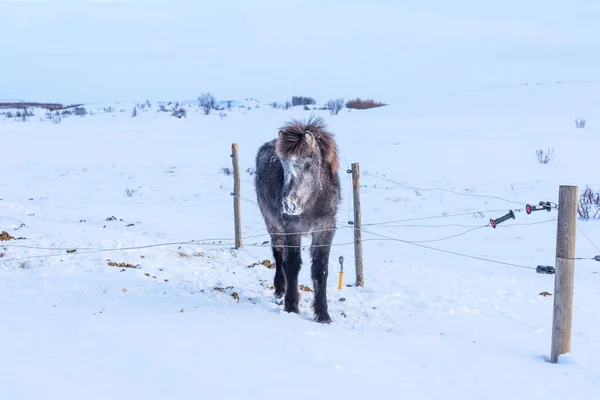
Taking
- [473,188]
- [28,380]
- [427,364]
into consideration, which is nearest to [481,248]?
[473,188]

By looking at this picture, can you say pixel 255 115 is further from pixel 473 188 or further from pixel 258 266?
pixel 258 266

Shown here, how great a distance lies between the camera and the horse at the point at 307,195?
554 cm

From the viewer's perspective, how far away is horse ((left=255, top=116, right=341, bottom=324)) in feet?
18.2

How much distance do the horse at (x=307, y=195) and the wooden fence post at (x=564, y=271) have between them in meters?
2.34

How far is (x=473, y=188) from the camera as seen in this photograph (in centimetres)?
1586

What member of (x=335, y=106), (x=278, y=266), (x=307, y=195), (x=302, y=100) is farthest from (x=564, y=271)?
(x=302, y=100)

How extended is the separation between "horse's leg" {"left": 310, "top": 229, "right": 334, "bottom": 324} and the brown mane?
0.78 m

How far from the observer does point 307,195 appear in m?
5.53

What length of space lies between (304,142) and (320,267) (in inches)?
59.9

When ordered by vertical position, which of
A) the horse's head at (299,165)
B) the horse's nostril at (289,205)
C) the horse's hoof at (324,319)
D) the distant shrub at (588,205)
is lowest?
the horse's hoof at (324,319)

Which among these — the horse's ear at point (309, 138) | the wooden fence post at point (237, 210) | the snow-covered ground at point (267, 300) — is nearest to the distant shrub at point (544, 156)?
the snow-covered ground at point (267, 300)

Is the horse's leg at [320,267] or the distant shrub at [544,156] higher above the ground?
the distant shrub at [544,156]

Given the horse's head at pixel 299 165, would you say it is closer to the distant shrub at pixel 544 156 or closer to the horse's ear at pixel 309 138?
the horse's ear at pixel 309 138

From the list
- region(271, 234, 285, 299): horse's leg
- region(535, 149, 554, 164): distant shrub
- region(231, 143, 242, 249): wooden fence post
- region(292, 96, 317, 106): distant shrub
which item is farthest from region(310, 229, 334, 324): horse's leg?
region(292, 96, 317, 106): distant shrub
